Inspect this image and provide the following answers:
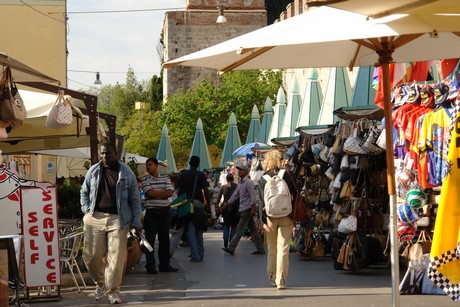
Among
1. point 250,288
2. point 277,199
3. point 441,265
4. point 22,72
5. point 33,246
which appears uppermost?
point 22,72

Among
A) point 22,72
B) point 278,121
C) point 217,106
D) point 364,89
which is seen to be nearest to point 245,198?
point 364,89

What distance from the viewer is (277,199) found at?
1368 centimetres

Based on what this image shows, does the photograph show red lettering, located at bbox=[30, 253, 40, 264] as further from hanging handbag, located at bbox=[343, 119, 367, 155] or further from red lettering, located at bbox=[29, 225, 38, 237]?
hanging handbag, located at bbox=[343, 119, 367, 155]

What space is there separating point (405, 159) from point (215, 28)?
56.1 meters

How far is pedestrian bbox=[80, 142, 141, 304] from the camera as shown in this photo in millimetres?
12125

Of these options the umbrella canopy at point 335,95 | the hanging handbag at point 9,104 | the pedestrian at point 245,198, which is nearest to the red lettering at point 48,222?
the hanging handbag at point 9,104

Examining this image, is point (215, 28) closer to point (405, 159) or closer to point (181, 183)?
point (181, 183)

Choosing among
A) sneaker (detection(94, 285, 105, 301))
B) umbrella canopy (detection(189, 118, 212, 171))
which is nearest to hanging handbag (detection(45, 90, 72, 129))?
sneaker (detection(94, 285, 105, 301))

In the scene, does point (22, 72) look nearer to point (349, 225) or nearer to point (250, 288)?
point (250, 288)

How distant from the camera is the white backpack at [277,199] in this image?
13625 millimetres

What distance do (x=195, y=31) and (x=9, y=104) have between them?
188 feet

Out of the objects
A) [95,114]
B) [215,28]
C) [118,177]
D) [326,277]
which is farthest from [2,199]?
[215,28]

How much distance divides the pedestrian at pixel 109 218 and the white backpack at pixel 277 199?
212cm

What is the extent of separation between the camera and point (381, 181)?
16.3 m
